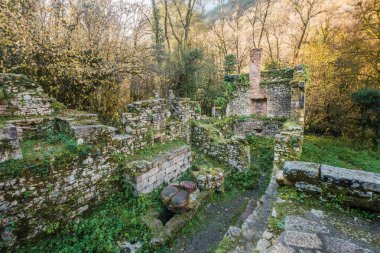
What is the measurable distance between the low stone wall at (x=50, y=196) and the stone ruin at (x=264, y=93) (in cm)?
1063

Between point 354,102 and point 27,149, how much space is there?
665 inches

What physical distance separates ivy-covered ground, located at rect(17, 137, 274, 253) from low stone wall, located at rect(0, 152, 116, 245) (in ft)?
0.88

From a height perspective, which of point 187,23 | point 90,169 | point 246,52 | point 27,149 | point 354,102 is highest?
point 187,23

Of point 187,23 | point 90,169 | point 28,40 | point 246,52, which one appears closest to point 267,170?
point 90,169

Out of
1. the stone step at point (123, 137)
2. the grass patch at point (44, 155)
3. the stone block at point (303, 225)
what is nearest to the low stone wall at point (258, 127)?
the stone step at point (123, 137)

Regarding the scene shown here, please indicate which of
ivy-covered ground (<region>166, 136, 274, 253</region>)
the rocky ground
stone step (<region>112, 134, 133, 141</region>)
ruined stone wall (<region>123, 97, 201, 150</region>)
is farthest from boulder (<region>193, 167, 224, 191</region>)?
the rocky ground

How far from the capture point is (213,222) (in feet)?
18.4

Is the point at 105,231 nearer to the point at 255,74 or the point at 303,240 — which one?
the point at 303,240

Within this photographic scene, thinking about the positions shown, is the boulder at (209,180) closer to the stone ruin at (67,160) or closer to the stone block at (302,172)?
the stone ruin at (67,160)

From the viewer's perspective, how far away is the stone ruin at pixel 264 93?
12397mm

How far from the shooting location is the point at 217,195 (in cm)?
679

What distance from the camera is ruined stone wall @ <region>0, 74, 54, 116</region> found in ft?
18.2

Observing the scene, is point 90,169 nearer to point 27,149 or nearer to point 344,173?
point 27,149

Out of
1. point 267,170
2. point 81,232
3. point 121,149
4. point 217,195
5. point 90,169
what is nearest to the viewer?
point 81,232
